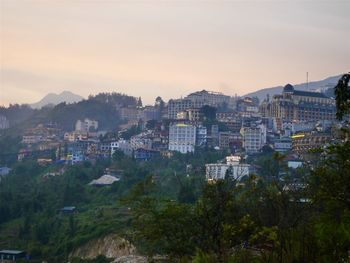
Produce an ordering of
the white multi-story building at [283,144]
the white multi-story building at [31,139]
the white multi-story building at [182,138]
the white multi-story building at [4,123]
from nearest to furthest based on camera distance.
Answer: the white multi-story building at [283,144]
the white multi-story building at [182,138]
the white multi-story building at [31,139]
the white multi-story building at [4,123]

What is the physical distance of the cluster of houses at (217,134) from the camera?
169 ft

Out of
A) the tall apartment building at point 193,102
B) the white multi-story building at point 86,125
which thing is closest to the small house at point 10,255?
the tall apartment building at point 193,102

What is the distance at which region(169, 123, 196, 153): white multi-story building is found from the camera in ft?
176

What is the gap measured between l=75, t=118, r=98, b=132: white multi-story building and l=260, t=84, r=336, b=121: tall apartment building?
25.3m

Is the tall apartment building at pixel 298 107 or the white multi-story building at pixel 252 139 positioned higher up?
the tall apartment building at pixel 298 107

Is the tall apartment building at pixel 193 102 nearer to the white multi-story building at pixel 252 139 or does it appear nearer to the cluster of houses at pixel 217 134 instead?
the cluster of houses at pixel 217 134

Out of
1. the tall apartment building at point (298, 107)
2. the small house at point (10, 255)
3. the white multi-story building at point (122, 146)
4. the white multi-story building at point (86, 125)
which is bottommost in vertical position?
the small house at point (10, 255)

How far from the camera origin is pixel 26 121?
297 ft

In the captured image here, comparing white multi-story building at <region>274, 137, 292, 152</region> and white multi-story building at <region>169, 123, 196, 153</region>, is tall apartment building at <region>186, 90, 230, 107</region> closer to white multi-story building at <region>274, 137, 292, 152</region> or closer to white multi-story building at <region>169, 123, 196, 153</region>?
white multi-story building at <region>169, 123, 196, 153</region>

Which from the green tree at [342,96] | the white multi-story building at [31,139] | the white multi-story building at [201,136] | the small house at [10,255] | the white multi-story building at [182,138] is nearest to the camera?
A: the green tree at [342,96]

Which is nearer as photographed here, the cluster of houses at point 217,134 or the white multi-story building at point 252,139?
the cluster of houses at point 217,134

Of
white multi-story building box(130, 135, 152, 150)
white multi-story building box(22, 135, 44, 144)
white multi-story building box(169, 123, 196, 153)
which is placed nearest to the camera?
white multi-story building box(169, 123, 196, 153)

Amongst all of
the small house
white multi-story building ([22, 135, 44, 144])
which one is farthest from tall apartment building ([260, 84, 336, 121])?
the small house

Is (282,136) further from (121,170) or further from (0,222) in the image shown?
(0,222)
